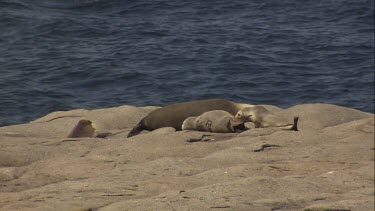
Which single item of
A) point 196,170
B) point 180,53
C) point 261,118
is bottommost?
point 180,53

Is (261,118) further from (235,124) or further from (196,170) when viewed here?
(196,170)

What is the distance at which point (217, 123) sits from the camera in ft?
26.4

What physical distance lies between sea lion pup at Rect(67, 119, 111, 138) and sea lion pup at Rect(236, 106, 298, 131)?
137cm

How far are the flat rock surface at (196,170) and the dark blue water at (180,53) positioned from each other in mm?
7257

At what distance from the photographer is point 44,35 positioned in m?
19.5

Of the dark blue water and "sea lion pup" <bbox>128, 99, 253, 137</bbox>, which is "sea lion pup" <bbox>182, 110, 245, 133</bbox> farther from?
the dark blue water

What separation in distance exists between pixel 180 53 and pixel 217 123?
1084 centimetres

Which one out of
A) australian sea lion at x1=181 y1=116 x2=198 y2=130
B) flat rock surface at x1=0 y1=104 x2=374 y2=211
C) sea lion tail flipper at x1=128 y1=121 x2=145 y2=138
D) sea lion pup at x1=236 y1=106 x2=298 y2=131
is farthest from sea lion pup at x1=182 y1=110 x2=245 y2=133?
sea lion tail flipper at x1=128 y1=121 x2=145 y2=138

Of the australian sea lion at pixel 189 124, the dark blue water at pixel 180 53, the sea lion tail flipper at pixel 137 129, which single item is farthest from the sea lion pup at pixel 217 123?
the dark blue water at pixel 180 53

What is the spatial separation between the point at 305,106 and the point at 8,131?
10.2 feet

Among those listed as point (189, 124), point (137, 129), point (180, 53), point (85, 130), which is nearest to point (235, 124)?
point (189, 124)

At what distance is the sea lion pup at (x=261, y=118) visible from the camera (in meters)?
8.06

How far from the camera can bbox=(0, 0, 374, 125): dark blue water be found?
1620cm

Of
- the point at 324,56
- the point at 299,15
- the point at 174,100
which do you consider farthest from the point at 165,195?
the point at 299,15
